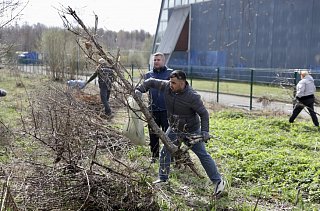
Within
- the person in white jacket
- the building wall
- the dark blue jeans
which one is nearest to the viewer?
the dark blue jeans

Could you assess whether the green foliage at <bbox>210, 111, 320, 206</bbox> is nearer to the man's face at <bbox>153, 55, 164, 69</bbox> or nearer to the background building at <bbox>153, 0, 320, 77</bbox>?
the man's face at <bbox>153, 55, 164, 69</bbox>

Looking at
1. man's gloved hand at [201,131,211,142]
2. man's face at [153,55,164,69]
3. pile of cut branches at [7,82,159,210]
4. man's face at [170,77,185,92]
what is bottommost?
pile of cut branches at [7,82,159,210]

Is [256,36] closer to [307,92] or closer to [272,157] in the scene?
[307,92]

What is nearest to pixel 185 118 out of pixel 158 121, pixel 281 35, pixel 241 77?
pixel 158 121

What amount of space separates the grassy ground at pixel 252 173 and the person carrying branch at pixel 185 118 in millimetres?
236

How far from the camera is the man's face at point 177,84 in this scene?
4.42 meters

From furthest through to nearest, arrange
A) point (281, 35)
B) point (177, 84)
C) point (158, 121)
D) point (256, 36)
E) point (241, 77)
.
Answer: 1. point (256, 36)
2. point (241, 77)
3. point (281, 35)
4. point (158, 121)
5. point (177, 84)

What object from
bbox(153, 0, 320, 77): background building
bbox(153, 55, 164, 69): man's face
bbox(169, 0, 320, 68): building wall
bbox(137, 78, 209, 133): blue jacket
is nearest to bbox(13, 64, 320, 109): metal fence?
bbox(153, 0, 320, 77): background building

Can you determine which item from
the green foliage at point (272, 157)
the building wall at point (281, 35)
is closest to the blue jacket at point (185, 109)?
the green foliage at point (272, 157)

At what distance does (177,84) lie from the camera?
174 inches

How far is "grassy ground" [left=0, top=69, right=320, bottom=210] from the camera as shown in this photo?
4.35 metres

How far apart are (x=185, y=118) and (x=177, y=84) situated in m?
0.45

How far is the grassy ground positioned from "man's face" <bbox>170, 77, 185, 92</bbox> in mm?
939

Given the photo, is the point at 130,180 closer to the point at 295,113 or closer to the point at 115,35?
the point at 115,35
